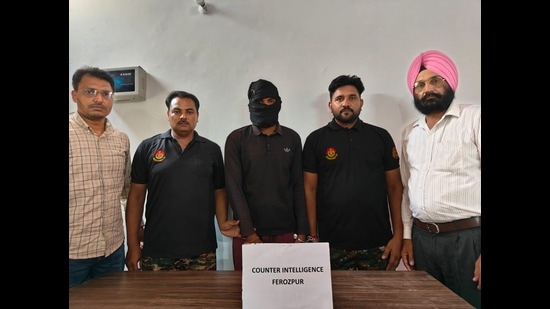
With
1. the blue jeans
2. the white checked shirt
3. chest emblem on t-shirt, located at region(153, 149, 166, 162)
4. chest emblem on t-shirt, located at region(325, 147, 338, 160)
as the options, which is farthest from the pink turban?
the blue jeans

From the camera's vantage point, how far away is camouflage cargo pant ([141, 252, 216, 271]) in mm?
1558

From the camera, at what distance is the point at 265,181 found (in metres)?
1.63

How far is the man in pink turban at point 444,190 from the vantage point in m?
1.37

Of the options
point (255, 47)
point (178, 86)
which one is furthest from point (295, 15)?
point (178, 86)

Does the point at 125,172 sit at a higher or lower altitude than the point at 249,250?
higher

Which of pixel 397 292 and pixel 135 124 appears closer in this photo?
pixel 397 292

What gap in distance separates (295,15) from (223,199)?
1426 mm

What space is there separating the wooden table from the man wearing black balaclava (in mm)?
474

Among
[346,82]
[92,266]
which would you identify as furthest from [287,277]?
[346,82]

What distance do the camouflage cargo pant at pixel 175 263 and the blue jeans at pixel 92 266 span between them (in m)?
0.14

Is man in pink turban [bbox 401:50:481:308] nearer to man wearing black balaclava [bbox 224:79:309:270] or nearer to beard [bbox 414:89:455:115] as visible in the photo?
beard [bbox 414:89:455:115]
